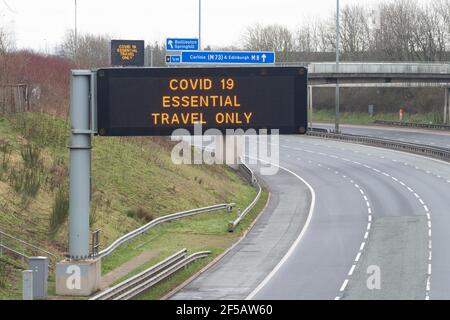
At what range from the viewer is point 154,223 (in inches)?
1566

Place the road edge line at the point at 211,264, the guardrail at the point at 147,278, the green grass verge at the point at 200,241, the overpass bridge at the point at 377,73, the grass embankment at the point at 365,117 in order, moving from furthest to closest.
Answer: the grass embankment at the point at 365,117
the overpass bridge at the point at 377,73
the green grass verge at the point at 200,241
the road edge line at the point at 211,264
the guardrail at the point at 147,278

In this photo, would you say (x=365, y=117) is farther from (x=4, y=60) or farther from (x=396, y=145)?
(x=4, y=60)

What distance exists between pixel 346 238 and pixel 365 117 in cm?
8394

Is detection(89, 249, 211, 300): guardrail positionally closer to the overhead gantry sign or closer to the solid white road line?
the solid white road line

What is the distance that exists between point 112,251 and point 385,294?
1057 cm

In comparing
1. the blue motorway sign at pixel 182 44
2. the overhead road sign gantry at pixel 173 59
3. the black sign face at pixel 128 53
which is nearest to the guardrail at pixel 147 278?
the overhead road sign gantry at pixel 173 59

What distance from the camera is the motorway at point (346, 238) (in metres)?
28.5

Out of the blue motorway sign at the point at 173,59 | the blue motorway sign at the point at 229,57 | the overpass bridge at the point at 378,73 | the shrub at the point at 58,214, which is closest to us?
the shrub at the point at 58,214

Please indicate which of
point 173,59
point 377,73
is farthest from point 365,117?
point 173,59

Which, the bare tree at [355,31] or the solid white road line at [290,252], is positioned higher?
the bare tree at [355,31]

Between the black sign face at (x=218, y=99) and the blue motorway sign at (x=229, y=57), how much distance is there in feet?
80.5

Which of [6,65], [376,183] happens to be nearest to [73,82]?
[6,65]

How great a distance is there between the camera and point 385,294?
26828 mm

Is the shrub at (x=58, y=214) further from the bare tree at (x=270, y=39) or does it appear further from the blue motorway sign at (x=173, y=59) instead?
the bare tree at (x=270, y=39)
